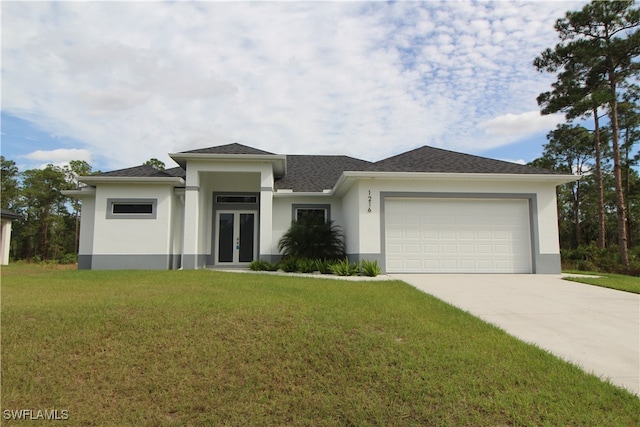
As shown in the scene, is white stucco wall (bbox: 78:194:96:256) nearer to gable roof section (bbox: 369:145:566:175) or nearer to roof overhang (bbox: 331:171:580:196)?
roof overhang (bbox: 331:171:580:196)

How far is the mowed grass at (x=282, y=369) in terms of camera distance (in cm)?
316

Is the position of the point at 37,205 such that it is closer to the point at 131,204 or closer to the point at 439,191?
the point at 131,204

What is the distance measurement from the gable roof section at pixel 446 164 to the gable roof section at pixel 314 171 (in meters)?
2.35

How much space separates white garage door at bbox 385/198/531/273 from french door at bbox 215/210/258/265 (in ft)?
22.9

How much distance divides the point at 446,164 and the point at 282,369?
1068cm

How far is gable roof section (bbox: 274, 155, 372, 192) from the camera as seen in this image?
16.2 meters

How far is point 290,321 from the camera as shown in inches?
199

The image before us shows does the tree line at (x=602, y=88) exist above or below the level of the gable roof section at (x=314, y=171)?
above

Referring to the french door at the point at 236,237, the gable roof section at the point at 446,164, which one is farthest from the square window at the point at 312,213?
the gable roof section at the point at 446,164

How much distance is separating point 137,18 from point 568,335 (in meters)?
11.8

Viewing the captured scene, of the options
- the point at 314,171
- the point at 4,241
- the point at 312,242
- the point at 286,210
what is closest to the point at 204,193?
the point at 286,210

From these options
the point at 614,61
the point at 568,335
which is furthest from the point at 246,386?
the point at 614,61

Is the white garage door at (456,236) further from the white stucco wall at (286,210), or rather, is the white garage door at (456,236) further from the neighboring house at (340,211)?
the white stucco wall at (286,210)

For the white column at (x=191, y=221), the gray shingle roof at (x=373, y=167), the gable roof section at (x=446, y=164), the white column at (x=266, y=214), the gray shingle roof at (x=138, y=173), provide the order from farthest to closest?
1. the gray shingle roof at (x=138, y=173)
2. the white column at (x=266, y=214)
3. the white column at (x=191, y=221)
4. the gray shingle roof at (x=373, y=167)
5. the gable roof section at (x=446, y=164)
